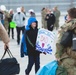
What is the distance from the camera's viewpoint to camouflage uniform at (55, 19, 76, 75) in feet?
17.7

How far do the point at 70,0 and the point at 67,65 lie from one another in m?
37.1

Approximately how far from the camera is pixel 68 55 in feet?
17.8

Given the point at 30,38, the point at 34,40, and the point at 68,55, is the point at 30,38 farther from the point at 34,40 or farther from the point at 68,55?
the point at 68,55

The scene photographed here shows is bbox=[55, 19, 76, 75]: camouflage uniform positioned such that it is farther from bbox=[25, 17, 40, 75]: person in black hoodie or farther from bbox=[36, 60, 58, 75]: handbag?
bbox=[25, 17, 40, 75]: person in black hoodie

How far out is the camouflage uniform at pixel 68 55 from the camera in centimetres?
538

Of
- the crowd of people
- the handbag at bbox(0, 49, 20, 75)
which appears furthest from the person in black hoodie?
the handbag at bbox(0, 49, 20, 75)

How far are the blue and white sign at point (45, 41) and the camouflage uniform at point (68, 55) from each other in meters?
2.76

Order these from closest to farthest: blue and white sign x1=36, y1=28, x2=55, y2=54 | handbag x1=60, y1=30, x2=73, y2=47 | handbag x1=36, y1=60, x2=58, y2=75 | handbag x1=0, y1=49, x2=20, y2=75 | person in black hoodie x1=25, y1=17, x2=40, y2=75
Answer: handbag x1=60, y1=30, x2=73, y2=47
handbag x1=36, y1=60, x2=58, y2=75
handbag x1=0, y1=49, x2=20, y2=75
blue and white sign x1=36, y1=28, x2=55, y2=54
person in black hoodie x1=25, y1=17, x2=40, y2=75

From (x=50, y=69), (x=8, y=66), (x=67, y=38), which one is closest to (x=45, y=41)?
(x=8, y=66)

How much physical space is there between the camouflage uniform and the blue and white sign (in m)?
2.76

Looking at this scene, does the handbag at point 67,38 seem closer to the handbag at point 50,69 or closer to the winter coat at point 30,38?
the handbag at point 50,69

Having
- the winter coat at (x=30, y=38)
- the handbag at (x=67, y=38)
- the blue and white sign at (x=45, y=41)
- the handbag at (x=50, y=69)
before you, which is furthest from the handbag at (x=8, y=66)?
the handbag at (x=67, y=38)

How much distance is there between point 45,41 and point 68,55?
A: 9.87 ft

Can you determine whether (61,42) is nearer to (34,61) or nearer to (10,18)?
(34,61)
